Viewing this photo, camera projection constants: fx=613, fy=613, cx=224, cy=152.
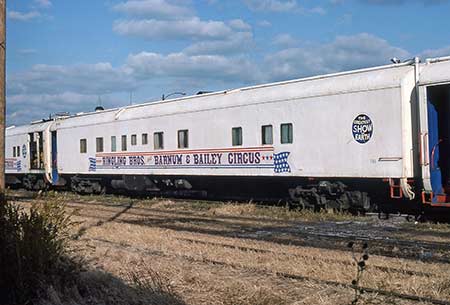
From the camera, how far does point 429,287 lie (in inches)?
284

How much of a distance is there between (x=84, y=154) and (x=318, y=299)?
72.0ft

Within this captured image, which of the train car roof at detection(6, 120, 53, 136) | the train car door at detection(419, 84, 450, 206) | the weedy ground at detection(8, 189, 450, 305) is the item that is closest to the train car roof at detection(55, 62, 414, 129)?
the train car door at detection(419, 84, 450, 206)

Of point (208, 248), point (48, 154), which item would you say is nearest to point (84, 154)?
point (48, 154)

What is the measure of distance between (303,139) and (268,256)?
770 centimetres

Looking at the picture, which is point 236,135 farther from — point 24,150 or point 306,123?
point 24,150

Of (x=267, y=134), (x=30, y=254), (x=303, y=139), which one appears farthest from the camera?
(x=267, y=134)

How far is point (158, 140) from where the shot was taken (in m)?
22.8

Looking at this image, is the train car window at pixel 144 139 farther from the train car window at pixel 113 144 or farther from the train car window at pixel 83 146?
the train car window at pixel 83 146

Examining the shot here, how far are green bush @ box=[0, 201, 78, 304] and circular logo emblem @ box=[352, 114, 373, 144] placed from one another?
10.2m

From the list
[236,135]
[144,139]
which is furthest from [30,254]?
[144,139]

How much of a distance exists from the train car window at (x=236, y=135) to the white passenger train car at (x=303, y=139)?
35mm

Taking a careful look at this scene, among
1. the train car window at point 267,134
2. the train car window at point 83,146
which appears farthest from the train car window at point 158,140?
the train car window at point 83,146

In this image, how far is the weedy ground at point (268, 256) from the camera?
708 centimetres

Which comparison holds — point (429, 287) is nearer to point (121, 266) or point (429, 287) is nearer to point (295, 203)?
point (121, 266)
